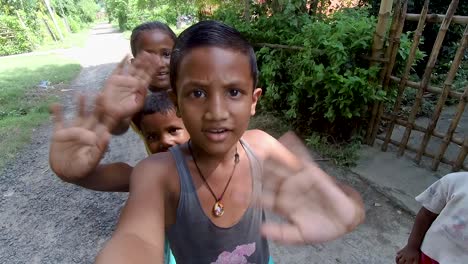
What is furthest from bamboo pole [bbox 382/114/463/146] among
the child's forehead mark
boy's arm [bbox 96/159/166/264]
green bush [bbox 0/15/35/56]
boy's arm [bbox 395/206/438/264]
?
green bush [bbox 0/15/35/56]

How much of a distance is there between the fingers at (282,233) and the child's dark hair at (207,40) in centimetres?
52

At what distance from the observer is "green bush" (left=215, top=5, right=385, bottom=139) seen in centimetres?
367

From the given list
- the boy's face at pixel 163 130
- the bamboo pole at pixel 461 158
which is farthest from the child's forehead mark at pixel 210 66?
the bamboo pole at pixel 461 158

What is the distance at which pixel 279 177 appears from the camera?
1.07 metres

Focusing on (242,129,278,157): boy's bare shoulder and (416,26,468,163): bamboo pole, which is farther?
(416,26,468,163): bamboo pole

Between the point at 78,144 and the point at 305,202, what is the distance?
70 centimetres

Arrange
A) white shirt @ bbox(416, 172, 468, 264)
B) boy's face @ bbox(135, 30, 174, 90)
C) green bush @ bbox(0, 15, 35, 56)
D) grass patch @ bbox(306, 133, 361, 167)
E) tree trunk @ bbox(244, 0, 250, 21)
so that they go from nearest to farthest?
white shirt @ bbox(416, 172, 468, 264) → boy's face @ bbox(135, 30, 174, 90) → grass patch @ bbox(306, 133, 361, 167) → tree trunk @ bbox(244, 0, 250, 21) → green bush @ bbox(0, 15, 35, 56)

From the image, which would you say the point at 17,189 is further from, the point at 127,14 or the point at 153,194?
the point at 127,14

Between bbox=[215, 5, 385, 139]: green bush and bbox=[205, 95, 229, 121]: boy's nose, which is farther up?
bbox=[205, 95, 229, 121]: boy's nose

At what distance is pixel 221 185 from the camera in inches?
39.8

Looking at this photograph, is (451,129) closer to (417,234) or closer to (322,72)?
(322,72)

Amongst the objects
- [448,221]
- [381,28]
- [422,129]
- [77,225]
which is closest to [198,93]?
[448,221]

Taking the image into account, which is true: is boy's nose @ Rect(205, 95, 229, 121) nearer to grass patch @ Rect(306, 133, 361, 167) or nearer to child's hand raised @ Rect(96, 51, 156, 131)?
child's hand raised @ Rect(96, 51, 156, 131)

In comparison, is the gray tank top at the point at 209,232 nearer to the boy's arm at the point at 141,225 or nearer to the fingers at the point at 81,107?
the boy's arm at the point at 141,225
